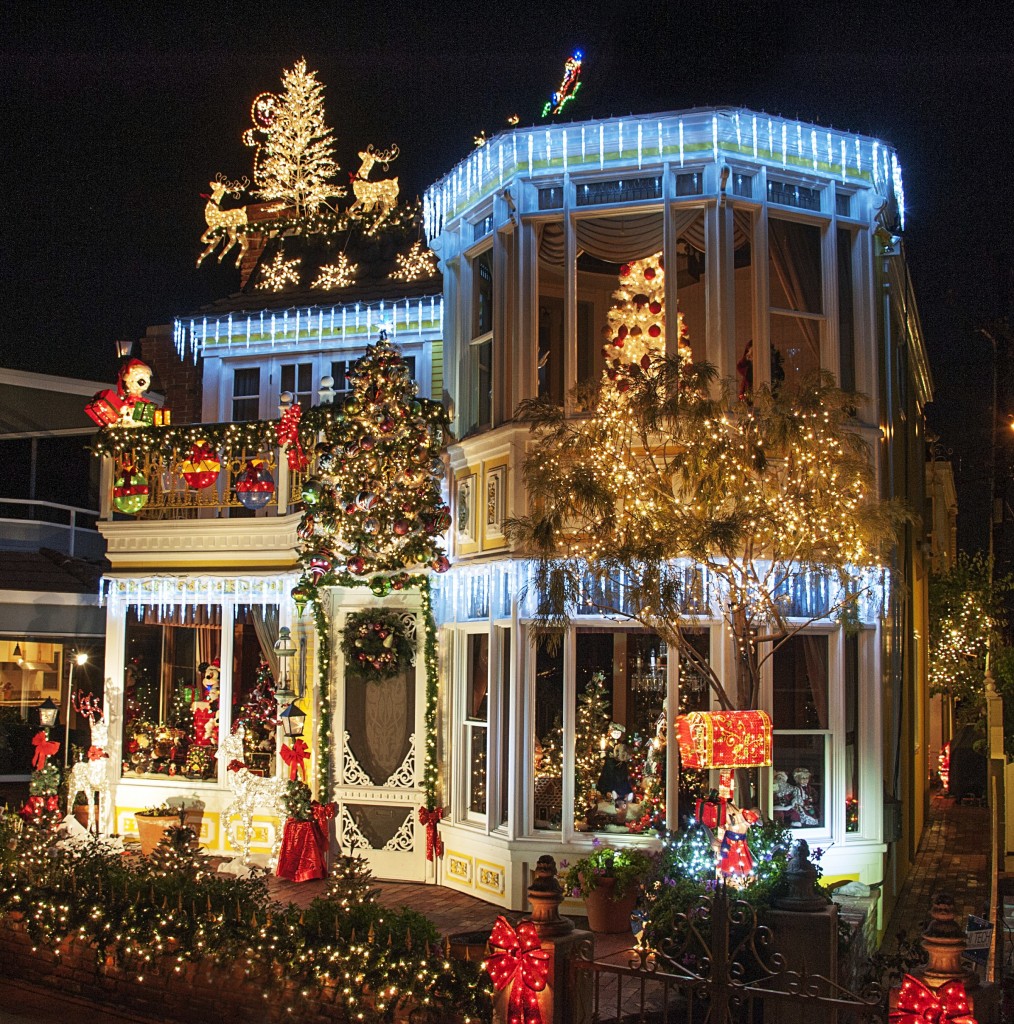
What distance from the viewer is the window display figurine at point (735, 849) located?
992 cm

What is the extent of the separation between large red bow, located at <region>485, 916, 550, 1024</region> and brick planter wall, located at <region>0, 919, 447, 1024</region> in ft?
3.49

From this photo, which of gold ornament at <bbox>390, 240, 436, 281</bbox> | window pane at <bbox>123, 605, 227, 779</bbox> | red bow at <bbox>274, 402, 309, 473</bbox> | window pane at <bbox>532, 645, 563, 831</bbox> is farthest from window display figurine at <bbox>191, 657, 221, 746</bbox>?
gold ornament at <bbox>390, 240, 436, 281</bbox>

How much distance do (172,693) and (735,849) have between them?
10325 millimetres

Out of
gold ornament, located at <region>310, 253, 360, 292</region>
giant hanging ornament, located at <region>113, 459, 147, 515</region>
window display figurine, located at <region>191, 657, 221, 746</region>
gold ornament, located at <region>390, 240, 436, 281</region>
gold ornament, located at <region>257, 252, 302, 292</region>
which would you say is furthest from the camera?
gold ornament, located at <region>257, 252, 302, 292</region>

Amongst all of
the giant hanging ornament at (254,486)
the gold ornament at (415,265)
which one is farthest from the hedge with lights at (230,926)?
the gold ornament at (415,265)

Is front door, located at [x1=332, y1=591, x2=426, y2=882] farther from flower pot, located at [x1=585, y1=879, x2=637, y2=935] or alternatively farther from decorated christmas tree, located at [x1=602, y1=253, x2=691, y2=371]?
decorated christmas tree, located at [x1=602, y1=253, x2=691, y2=371]

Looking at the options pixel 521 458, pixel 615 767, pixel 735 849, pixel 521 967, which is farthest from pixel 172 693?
pixel 521 967

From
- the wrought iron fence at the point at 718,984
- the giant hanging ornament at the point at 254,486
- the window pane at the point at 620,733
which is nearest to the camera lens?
the wrought iron fence at the point at 718,984

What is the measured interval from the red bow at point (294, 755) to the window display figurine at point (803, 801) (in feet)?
17.3

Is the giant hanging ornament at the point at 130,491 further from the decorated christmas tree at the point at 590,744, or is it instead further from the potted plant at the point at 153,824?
the decorated christmas tree at the point at 590,744

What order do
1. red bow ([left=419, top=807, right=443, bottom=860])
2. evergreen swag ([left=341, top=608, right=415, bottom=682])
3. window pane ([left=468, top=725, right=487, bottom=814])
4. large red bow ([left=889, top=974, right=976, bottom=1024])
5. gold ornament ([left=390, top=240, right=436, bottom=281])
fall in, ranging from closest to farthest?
large red bow ([left=889, top=974, right=976, bottom=1024]) < window pane ([left=468, top=725, right=487, bottom=814]) < red bow ([left=419, top=807, right=443, bottom=860]) < evergreen swag ([left=341, top=608, right=415, bottom=682]) < gold ornament ([left=390, top=240, right=436, bottom=281])

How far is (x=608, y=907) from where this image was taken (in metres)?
11.4

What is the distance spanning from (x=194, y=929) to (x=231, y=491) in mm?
6826

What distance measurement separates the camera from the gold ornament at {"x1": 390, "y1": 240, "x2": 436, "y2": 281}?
17891 millimetres
